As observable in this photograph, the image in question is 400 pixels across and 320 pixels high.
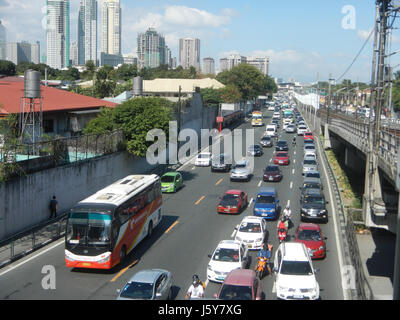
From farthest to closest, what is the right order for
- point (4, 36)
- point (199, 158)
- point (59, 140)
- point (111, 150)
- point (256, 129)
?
1. point (4, 36)
2. point (256, 129)
3. point (199, 158)
4. point (111, 150)
5. point (59, 140)

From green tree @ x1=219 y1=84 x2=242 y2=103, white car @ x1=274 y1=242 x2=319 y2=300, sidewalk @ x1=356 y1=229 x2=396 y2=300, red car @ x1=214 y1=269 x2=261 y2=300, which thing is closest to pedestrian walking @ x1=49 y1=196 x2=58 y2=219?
white car @ x1=274 y1=242 x2=319 y2=300


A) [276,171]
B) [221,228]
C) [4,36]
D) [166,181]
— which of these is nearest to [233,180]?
[276,171]

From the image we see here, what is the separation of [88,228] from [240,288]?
7280 mm

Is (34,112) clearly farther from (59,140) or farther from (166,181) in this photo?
(166,181)

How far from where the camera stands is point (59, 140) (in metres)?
29.2

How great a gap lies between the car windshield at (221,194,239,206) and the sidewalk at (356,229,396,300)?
7803 millimetres

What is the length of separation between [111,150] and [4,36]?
100433 millimetres

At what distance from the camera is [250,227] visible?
901 inches

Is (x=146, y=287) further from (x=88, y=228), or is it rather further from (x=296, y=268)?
(x=296, y=268)

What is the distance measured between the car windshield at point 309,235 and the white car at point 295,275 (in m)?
2.96

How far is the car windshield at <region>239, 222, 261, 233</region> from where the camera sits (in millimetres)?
22745

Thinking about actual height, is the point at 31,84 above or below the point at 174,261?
above

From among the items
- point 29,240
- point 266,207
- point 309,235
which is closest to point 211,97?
point 266,207

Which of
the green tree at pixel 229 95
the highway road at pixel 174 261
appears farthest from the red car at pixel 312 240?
the green tree at pixel 229 95
